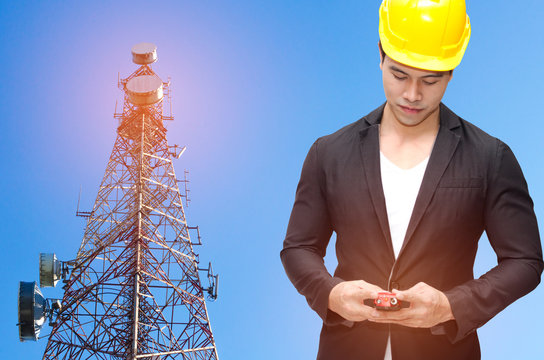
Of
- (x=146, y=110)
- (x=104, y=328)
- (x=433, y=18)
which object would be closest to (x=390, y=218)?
(x=433, y=18)

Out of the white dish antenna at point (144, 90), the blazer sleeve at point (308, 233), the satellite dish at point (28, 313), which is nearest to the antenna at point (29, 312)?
the satellite dish at point (28, 313)

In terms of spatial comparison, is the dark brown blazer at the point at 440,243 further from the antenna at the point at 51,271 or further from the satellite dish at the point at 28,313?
the antenna at the point at 51,271

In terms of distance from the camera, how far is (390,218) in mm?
3545

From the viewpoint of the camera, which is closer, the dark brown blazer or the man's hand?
the man's hand

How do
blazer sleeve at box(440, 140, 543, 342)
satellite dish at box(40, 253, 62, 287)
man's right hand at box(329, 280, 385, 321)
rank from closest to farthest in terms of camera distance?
man's right hand at box(329, 280, 385, 321)
blazer sleeve at box(440, 140, 543, 342)
satellite dish at box(40, 253, 62, 287)

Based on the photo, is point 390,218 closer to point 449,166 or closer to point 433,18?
point 449,166

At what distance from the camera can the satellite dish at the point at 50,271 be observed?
30.5 metres

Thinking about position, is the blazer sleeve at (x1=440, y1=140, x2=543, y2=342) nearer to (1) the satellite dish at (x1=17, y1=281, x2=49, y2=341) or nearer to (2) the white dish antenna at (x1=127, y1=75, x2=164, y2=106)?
(1) the satellite dish at (x1=17, y1=281, x2=49, y2=341)

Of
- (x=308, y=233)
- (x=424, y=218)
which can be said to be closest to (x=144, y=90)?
(x=308, y=233)

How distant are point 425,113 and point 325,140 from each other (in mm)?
727

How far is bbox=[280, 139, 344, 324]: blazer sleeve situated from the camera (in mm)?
3654

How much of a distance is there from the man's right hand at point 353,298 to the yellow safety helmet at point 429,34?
1211 mm

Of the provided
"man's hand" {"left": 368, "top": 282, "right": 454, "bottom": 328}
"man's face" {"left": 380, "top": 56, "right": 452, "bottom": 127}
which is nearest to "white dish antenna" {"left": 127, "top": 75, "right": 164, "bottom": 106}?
"man's face" {"left": 380, "top": 56, "right": 452, "bottom": 127}

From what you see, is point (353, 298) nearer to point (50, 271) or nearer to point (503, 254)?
point (503, 254)
